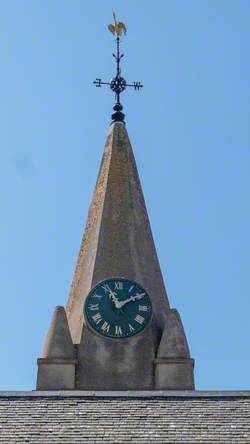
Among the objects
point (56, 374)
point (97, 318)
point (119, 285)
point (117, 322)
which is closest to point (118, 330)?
point (117, 322)

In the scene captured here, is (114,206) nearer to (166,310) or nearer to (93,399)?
(166,310)

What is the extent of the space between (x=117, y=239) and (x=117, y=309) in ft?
11.0

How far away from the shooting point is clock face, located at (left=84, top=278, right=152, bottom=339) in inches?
1312

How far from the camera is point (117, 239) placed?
36.0 m

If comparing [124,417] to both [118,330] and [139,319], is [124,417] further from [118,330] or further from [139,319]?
[139,319]

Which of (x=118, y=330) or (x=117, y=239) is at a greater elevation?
(x=117, y=239)

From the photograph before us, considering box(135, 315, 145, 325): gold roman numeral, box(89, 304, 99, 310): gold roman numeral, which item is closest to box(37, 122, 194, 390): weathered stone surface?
box(135, 315, 145, 325): gold roman numeral

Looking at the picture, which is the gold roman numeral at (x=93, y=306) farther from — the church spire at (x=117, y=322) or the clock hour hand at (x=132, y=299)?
the clock hour hand at (x=132, y=299)

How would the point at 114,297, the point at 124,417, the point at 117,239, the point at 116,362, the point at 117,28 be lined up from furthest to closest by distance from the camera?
the point at 117,28
the point at 117,239
the point at 114,297
the point at 116,362
the point at 124,417

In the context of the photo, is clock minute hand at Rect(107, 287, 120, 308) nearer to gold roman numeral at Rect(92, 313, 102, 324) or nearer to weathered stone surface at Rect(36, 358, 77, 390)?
gold roman numeral at Rect(92, 313, 102, 324)

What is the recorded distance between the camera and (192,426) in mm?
21703

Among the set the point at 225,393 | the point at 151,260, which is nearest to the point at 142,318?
the point at 151,260

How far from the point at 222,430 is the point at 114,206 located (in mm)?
16094

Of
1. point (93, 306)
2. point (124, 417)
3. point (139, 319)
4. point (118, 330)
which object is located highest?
point (93, 306)
